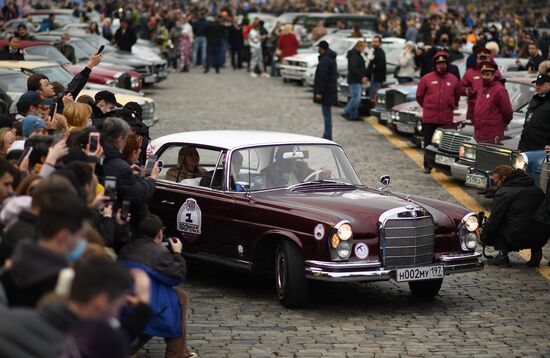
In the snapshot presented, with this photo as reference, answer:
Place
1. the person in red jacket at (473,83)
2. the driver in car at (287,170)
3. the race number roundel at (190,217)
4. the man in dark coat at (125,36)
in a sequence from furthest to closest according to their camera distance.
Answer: the man in dark coat at (125,36)
the person in red jacket at (473,83)
the driver in car at (287,170)
the race number roundel at (190,217)

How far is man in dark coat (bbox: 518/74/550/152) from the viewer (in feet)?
51.0

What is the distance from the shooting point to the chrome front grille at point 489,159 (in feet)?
51.9

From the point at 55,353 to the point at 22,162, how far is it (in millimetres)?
4186

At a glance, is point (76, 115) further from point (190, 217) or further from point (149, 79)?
point (149, 79)

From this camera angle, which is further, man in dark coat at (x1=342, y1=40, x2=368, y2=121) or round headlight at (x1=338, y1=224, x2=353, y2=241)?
man in dark coat at (x1=342, y1=40, x2=368, y2=121)

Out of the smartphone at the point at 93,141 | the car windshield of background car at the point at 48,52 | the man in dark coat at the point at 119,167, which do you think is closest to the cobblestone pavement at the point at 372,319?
the man in dark coat at the point at 119,167

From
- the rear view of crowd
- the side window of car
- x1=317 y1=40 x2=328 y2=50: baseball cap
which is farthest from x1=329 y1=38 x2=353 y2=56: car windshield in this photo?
the side window of car

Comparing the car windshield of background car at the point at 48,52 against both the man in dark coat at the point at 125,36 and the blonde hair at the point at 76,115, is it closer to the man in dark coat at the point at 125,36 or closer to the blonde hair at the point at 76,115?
the man in dark coat at the point at 125,36

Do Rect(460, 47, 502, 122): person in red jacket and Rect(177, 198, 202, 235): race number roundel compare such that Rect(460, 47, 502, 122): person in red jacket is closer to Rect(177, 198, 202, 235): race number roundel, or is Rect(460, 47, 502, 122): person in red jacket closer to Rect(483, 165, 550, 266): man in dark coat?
Rect(483, 165, 550, 266): man in dark coat

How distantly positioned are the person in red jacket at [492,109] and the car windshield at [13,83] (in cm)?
703

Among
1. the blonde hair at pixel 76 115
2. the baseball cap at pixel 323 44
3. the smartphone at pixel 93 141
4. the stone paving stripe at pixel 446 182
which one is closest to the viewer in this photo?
the smartphone at pixel 93 141

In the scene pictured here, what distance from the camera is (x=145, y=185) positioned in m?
9.64

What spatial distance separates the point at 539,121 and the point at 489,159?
85 cm

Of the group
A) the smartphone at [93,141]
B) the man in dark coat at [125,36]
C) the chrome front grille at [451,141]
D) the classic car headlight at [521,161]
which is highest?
the smartphone at [93,141]
